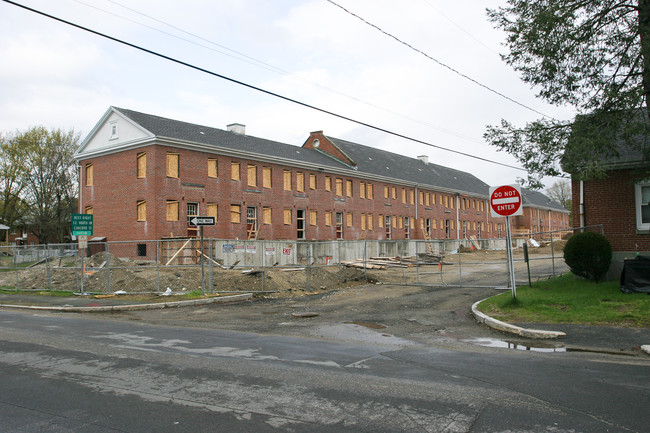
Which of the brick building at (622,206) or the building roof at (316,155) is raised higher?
the building roof at (316,155)

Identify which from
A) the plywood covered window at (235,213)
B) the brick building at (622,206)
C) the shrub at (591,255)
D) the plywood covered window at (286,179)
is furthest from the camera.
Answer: the plywood covered window at (286,179)

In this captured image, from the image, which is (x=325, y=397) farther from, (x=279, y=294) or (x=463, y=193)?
(x=463, y=193)

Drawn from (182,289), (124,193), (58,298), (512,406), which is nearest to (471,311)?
(512,406)

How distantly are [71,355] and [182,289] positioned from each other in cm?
1236

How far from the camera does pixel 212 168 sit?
3581 cm

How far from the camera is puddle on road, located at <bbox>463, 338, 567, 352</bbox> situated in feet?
30.1

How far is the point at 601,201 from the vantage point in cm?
1620

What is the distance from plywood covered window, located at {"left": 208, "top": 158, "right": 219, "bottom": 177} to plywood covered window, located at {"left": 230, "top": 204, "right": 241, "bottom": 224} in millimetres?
2656

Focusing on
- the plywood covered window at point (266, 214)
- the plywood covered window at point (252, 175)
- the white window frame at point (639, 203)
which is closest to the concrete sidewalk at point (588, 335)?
the white window frame at point (639, 203)

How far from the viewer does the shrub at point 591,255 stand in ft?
48.0

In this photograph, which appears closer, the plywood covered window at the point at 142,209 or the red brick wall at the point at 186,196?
the red brick wall at the point at 186,196

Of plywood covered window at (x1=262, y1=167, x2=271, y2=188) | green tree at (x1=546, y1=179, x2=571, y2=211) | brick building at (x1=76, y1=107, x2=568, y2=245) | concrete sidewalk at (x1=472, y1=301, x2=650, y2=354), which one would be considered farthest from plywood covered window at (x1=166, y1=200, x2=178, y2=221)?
green tree at (x1=546, y1=179, x2=571, y2=211)

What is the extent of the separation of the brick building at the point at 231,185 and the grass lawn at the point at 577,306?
24258 mm

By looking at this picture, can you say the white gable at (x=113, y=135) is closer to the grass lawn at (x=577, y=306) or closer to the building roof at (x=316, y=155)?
the building roof at (x=316, y=155)
